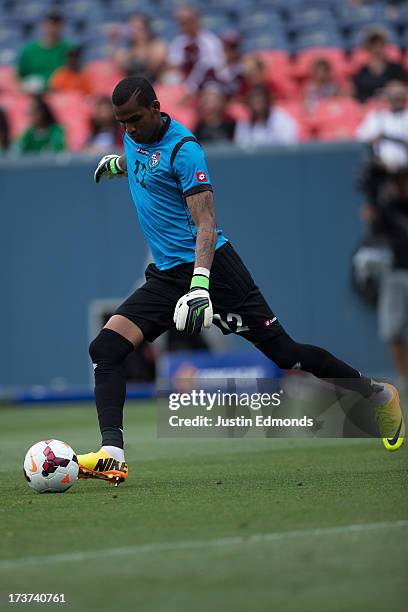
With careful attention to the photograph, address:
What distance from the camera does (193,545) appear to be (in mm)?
5090

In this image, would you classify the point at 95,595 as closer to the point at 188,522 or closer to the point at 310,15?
the point at 188,522

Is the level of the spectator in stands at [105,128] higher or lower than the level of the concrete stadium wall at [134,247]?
higher

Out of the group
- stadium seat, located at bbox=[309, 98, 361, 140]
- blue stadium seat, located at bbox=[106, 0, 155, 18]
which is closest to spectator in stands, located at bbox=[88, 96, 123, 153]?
stadium seat, located at bbox=[309, 98, 361, 140]

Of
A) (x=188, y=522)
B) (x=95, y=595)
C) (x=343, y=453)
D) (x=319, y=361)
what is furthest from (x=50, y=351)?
(x=95, y=595)

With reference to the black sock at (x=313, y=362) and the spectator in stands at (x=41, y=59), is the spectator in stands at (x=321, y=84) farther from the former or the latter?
the black sock at (x=313, y=362)

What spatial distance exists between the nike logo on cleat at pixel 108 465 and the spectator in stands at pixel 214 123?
9.10m

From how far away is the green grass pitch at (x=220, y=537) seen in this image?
4211 millimetres

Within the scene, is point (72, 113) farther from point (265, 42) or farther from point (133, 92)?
point (133, 92)

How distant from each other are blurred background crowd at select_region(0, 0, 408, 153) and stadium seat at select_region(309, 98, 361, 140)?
0.04ft

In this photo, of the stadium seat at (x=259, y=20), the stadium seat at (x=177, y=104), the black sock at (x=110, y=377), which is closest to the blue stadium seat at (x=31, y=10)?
the stadium seat at (x=259, y=20)

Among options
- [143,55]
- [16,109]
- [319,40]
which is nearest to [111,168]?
[143,55]

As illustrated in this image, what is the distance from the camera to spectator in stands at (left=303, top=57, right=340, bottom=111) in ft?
54.6

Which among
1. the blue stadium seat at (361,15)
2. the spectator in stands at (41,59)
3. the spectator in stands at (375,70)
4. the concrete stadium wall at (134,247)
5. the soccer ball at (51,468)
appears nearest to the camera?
the soccer ball at (51,468)

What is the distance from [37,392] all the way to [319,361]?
822 centimetres
